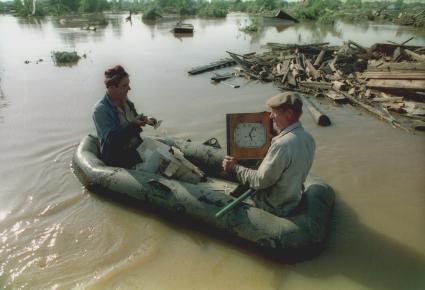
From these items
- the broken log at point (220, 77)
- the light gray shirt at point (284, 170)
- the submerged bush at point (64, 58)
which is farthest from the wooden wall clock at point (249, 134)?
the submerged bush at point (64, 58)

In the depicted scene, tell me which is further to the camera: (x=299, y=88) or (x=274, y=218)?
(x=299, y=88)

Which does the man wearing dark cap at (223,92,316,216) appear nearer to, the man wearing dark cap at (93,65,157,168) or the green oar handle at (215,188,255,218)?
the green oar handle at (215,188,255,218)

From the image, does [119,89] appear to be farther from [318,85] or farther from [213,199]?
[318,85]

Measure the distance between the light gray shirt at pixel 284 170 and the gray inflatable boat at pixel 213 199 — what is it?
255mm

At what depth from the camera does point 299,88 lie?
493 inches

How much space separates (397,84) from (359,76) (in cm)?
228

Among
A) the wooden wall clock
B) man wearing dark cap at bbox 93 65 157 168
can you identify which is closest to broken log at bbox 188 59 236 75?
man wearing dark cap at bbox 93 65 157 168

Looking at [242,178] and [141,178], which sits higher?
[242,178]

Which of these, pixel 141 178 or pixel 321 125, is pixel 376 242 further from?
pixel 321 125

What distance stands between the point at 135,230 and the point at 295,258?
2.32 metres

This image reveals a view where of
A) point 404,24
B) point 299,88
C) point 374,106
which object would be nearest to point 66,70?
point 299,88

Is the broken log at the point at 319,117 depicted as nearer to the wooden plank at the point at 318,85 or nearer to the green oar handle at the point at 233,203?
the wooden plank at the point at 318,85

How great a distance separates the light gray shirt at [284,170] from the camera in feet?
11.1

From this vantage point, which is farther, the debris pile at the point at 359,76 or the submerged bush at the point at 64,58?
the submerged bush at the point at 64,58
